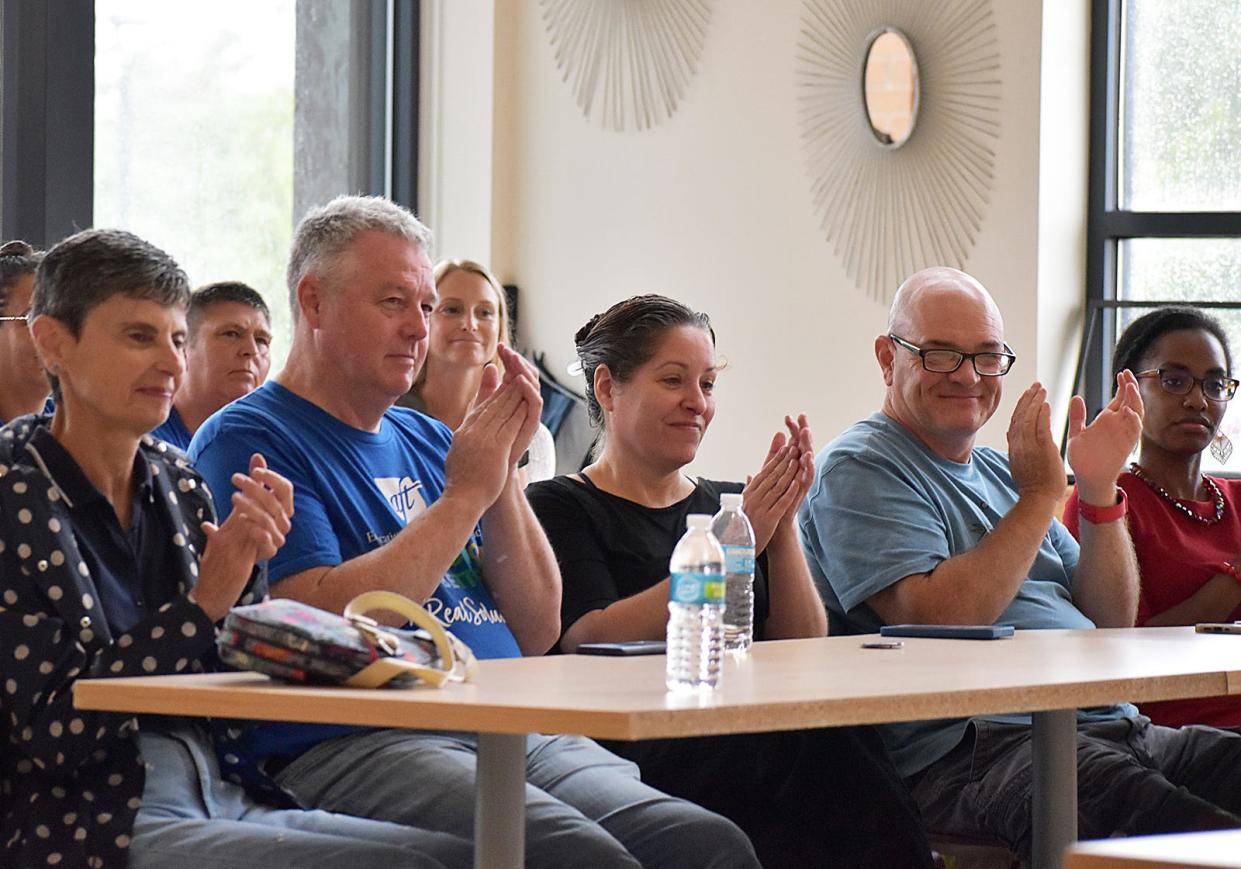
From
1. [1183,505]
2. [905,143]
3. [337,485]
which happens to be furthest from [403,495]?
[905,143]

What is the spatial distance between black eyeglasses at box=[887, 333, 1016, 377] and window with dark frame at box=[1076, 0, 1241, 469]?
71.0 inches

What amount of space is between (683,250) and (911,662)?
329cm

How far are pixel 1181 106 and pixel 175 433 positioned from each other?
9.47ft

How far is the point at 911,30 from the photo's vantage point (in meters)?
4.75

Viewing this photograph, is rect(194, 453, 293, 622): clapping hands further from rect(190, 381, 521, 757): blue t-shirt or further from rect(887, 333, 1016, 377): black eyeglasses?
rect(887, 333, 1016, 377): black eyeglasses

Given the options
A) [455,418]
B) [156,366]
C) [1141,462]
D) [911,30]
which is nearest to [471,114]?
[911,30]

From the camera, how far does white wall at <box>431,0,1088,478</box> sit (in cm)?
455

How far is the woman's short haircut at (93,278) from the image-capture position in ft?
6.68

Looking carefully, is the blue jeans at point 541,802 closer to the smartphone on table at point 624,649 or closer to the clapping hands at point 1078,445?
the smartphone on table at point 624,649

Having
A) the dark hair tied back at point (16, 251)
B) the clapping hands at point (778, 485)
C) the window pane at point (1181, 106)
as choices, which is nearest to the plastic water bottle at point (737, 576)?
the clapping hands at point (778, 485)

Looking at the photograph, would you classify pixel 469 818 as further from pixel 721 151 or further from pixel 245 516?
pixel 721 151

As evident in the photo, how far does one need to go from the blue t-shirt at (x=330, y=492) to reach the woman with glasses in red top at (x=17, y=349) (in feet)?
2.90

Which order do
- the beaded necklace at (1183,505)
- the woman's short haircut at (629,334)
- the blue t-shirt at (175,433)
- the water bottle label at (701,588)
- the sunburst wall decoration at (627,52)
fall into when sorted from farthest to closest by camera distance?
the sunburst wall decoration at (627,52)
the blue t-shirt at (175,433)
the beaded necklace at (1183,505)
the woman's short haircut at (629,334)
the water bottle label at (701,588)

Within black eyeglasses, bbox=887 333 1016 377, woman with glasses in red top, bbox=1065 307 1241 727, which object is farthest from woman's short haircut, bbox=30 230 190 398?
woman with glasses in red top, bbox=1065 307 1241 727
